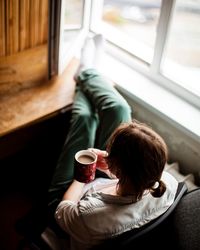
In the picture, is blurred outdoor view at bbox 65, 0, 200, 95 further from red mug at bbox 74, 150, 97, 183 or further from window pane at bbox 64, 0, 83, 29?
red mug at bbox 74, 150, 97, 183

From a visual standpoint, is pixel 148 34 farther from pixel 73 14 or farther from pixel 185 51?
pixel 73 14

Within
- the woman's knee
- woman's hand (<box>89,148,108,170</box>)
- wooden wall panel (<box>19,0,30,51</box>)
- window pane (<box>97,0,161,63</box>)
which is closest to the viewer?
woman's hand (<box>89,148,108,170</box>)

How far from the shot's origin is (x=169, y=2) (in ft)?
5.18

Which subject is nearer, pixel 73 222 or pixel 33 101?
pixel 73 222

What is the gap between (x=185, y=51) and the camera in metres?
1.89

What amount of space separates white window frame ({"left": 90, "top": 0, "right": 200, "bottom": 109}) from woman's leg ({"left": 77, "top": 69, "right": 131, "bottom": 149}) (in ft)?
0.99

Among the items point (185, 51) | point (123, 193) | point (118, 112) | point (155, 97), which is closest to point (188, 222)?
point (123, 193)

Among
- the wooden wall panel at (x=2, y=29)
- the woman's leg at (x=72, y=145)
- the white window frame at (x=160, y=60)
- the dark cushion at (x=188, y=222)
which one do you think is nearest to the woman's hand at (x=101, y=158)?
the woman's leg at (x=72, y=145)

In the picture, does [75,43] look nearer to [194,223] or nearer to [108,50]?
[108,50]

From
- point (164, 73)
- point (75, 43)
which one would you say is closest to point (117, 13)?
point (75, 43)

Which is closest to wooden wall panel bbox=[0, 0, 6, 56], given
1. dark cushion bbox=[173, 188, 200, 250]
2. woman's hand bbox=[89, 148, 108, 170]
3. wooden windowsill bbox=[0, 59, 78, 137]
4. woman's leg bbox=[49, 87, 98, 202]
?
wooden windowsill bbox=[0, 59, 78, 137]

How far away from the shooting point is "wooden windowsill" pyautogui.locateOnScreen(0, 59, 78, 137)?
149 cm

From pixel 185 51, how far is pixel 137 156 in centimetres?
103

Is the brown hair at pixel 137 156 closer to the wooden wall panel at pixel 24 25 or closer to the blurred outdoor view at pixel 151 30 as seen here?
the blurred outdoor view at pixel 151 30
